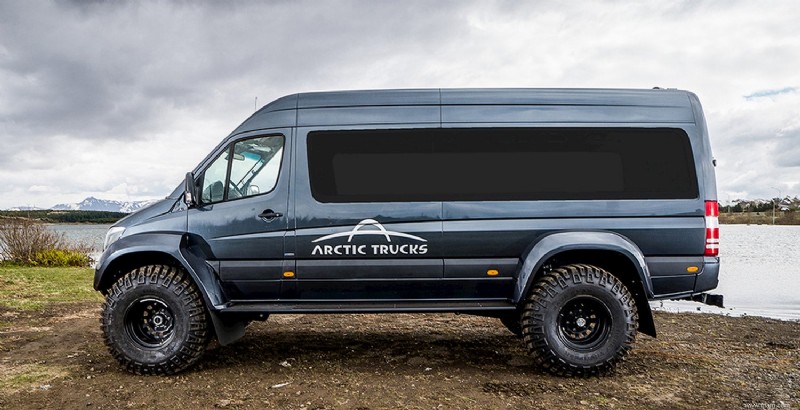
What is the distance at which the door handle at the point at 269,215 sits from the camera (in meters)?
5.16

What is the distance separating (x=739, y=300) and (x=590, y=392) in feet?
37.1

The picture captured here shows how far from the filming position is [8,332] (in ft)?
23.0

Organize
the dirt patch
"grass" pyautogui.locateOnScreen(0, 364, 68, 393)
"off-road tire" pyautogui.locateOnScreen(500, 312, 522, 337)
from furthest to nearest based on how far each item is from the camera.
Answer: "off-road tire" pyautogui.locateOnScreen(500, 312, 522, 337)
"grass" pyautogui.locateOnScreen(0, 364, 68, 393)
the dirt patch

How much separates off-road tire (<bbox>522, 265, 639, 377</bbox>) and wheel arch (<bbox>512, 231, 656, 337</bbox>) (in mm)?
162

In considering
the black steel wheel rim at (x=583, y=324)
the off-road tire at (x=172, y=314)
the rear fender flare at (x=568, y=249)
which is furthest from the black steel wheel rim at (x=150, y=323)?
the black steel wheel rim at (x=583, y=324)

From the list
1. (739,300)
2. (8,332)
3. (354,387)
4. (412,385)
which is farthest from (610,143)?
(739,300)

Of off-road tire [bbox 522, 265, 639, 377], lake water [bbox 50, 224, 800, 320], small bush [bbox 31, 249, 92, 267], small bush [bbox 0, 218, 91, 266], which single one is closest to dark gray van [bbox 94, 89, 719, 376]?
off-road tire [bbox 522, 265, 639, 377]

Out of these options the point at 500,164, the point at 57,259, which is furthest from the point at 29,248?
the point at 500,164

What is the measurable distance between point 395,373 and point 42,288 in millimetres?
9680

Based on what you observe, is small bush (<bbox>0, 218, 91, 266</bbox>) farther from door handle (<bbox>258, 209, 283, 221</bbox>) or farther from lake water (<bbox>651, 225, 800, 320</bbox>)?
lake water (<bbox>651, 225, 800, 320</bbox>)

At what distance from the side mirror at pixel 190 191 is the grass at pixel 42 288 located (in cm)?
560

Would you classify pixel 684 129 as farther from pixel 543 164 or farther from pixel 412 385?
pixel 412 385

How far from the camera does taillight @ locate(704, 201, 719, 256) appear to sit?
5.09 metres

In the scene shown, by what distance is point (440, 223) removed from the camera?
509 cm
